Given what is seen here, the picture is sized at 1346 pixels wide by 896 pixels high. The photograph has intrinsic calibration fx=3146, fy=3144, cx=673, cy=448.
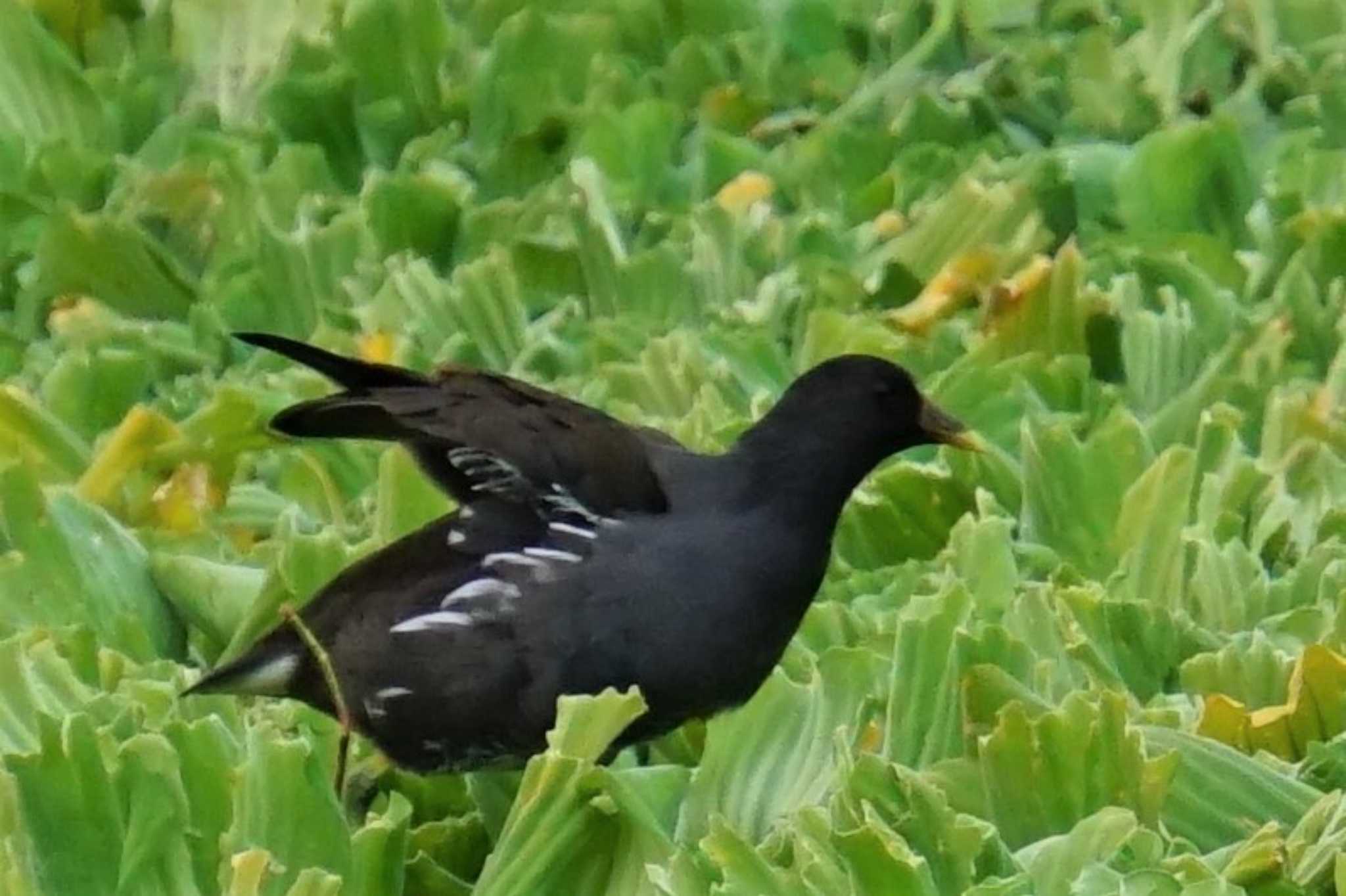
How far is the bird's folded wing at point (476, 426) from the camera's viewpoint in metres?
2.37

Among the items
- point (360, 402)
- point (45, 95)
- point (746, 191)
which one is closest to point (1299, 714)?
point (360, 402)

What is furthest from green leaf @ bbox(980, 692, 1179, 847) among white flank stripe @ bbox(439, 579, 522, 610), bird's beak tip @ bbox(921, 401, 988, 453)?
bird's beak tip @ bbox(921, 401, 988, 453)

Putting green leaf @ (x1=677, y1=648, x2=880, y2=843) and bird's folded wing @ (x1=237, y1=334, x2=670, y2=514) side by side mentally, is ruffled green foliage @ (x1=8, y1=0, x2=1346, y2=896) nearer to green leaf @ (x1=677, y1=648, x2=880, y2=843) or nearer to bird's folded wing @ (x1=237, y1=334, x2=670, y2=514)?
green leaf @ (x1=677, y1=648, x2=880, y2=843)

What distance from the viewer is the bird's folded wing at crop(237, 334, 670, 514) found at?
2.37m

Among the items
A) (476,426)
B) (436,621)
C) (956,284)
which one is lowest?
(956,284)

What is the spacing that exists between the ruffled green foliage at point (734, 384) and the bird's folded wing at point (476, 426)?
0.55 feet

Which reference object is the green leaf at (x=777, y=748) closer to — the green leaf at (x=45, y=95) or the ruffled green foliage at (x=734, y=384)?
the ruffled green foliage at (x=734, y=384)

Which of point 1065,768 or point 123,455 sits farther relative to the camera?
point 123,455

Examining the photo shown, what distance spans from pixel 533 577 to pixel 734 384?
2.27ft

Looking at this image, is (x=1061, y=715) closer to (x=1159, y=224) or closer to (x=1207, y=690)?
(x=1207, y=690)

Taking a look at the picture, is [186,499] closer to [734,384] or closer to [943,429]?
[734,384]

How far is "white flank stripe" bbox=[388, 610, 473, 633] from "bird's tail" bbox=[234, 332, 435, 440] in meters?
0.14

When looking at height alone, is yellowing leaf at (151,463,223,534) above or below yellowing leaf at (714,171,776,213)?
above

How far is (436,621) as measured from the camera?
237 cm
